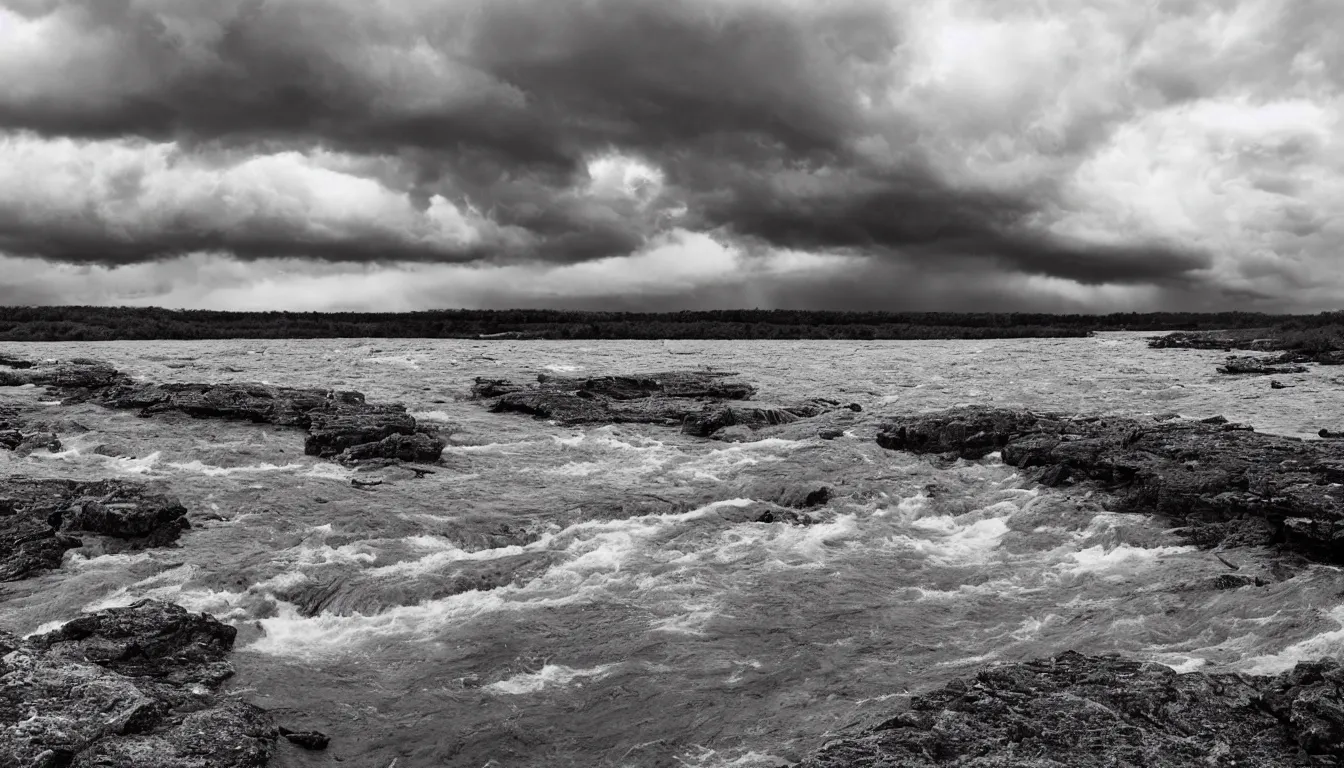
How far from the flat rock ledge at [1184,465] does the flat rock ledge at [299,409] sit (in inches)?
673

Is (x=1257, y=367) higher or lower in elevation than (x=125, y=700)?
higher

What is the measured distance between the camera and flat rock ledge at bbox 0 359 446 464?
28641mm

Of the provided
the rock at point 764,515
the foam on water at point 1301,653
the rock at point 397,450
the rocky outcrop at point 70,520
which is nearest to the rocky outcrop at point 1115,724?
the foam on water at point 1301,653

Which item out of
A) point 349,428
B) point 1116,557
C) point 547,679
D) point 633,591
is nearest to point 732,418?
point 349,428

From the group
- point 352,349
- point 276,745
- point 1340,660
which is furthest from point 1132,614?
point 352,349

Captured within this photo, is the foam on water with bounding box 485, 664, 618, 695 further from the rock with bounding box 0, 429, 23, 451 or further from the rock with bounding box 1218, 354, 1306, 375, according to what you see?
the rock with bounding box 1218, 354, 1306, 375

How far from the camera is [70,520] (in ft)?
63.0

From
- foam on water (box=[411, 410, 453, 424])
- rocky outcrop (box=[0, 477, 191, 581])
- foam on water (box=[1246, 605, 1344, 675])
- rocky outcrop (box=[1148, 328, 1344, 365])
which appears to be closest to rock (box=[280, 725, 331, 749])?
rocky outcrop (box=[0, 477, 191, 581])

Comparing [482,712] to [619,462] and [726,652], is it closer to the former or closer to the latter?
[726,652]

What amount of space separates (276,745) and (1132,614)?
13.6 meters

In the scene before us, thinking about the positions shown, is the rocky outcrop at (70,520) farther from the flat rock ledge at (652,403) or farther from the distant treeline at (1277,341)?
the distant treeline at (1277,341)

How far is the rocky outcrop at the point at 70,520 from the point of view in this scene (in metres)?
17.4

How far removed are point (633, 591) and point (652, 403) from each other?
24.4 m

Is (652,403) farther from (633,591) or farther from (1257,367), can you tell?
(1257,367)
